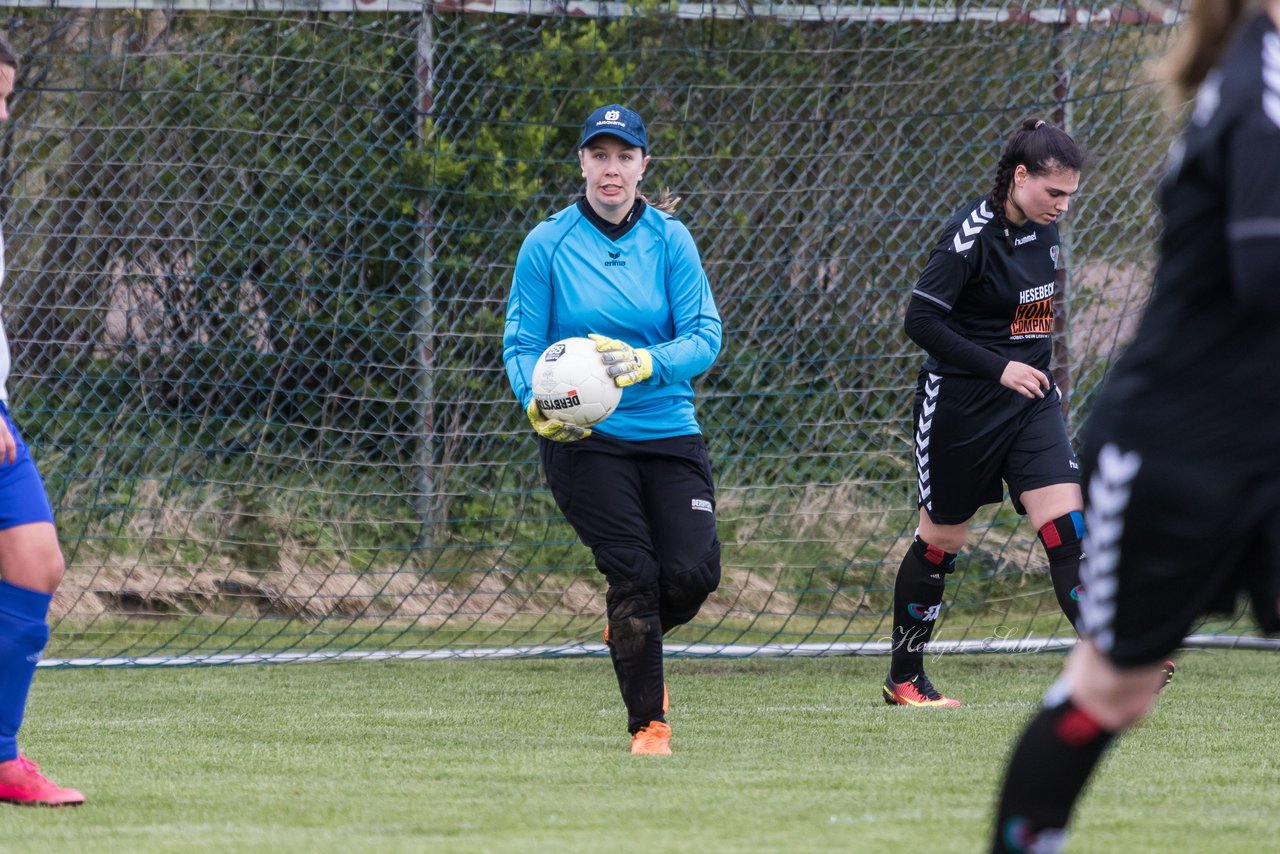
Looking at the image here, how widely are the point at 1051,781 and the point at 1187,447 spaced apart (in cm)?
58

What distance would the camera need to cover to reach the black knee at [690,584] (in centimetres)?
492

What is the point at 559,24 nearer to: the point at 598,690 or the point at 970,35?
the point at 970,35

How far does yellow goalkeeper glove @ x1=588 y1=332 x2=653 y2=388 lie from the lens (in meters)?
4.69

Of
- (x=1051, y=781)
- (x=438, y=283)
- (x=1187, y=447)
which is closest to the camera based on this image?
(x=1187, y=447)

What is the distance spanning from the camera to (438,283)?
8.54 m

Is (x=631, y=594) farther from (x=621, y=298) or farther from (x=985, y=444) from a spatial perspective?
(x=985, y=444)

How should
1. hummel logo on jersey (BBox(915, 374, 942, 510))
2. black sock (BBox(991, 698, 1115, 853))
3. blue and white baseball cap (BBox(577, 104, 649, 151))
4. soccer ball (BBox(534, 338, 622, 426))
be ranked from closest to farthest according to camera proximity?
black sock (BBox(991, 698, 1115, 853)) < soccer ball (BBox(534, 338, 622, 426)) < blue and white baseball cap (BBox(577, 104, 649, 151)) < hummel logo on jersey (BBox(915, 374, 942, 510))

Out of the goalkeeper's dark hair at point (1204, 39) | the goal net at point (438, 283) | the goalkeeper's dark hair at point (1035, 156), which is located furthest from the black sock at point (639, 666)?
the goal net at point (438, 283)

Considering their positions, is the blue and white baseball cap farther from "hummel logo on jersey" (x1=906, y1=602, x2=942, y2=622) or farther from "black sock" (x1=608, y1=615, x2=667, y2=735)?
"hummel logo on jersey" (x1=906, y1=602, x2=942, y2=622)

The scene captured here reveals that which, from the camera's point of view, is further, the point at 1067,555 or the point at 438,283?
the point at 438,283

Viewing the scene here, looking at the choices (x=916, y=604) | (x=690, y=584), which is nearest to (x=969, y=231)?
(x=916, y=604)

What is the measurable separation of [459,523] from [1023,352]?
3500mm

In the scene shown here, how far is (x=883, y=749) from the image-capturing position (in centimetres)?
485

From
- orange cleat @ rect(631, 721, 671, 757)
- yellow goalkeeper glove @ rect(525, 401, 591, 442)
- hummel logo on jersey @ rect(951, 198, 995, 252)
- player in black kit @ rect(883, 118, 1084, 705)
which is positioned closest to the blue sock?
yellow goalkeeper glove @ rect(525, 401, 591, 442)
